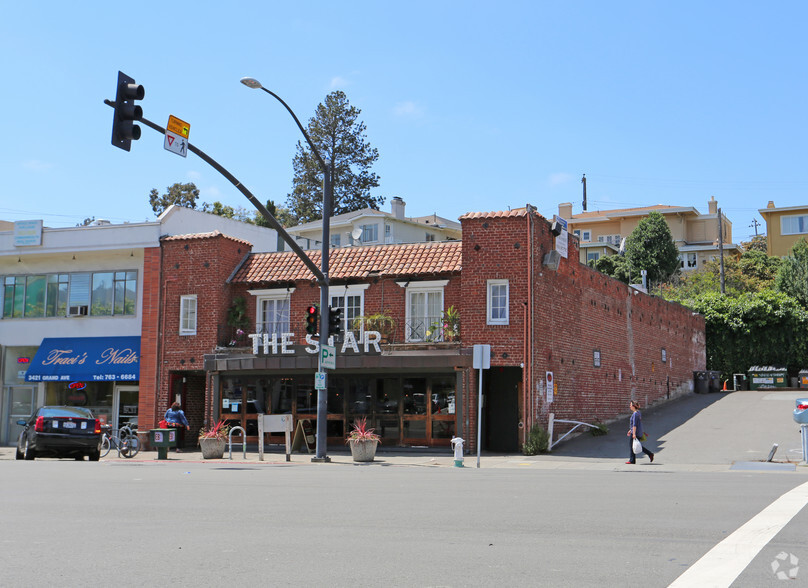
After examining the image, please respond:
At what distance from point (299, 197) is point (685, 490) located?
61.1m

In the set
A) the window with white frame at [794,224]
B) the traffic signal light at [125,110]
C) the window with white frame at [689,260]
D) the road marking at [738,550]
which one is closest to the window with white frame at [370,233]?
the window with white frame at [689,260]

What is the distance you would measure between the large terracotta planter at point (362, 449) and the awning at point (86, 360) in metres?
11.7

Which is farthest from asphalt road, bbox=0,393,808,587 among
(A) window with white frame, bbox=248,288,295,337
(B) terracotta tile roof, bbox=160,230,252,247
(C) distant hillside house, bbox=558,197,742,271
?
(C) distant hillside house, bbox=558,197,742,271

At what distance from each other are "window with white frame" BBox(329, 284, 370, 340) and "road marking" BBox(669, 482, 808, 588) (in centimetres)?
1858

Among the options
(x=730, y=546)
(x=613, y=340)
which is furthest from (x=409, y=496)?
(x=613, y=340)


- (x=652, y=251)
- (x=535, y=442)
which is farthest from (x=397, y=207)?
(x=535, y=442)

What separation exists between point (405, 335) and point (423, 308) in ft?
3.37

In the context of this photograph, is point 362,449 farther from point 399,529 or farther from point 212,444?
point 399,529

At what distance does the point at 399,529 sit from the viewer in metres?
8.84

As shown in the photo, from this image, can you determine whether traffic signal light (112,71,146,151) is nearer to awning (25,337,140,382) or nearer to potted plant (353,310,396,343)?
potted plant (353,310,396,343)

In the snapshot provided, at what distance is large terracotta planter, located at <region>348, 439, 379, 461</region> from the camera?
22.4 meters

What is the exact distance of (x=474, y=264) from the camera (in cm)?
2577

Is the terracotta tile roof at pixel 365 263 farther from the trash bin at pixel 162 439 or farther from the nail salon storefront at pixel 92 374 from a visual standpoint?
the trash bin at pixel 162 439

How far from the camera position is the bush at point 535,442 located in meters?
24.4
